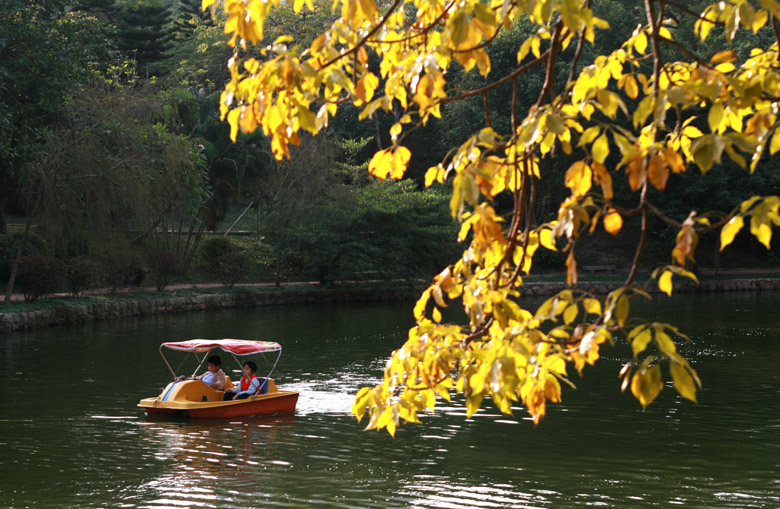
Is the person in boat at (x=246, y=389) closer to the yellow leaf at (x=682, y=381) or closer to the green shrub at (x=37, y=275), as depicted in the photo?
the yellow leaf at (x=682, y=381)

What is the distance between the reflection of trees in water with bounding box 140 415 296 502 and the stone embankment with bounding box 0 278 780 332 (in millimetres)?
13422

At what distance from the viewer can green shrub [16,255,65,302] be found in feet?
90.8

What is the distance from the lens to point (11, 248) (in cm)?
3064

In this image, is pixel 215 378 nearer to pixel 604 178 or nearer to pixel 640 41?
pixel 640 41

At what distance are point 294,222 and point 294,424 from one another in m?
22.7

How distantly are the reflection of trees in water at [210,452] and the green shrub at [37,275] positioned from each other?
569 inches

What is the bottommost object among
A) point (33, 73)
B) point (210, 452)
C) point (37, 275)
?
point (210, 452)

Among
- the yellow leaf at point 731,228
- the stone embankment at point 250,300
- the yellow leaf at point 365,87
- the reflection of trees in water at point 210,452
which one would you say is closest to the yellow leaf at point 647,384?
the yellow leaf at point 731,228

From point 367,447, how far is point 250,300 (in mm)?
22426

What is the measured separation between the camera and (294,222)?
122ft

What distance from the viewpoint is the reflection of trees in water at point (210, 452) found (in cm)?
1084

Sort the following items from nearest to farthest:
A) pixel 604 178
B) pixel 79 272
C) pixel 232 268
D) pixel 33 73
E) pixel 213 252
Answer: pixel 604 178, pixel 33 73, pixel 79 272, pixel 232 268, pixel 213 252

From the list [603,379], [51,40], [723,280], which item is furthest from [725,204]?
[51,40]

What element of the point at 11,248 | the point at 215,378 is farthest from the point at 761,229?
the point at 11,248
